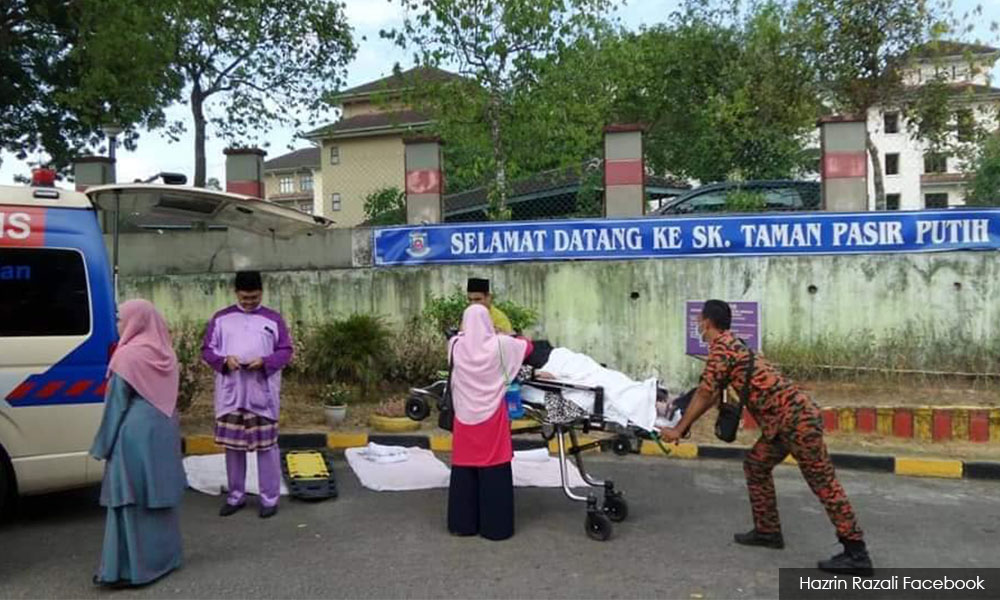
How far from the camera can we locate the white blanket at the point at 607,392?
17.4ft

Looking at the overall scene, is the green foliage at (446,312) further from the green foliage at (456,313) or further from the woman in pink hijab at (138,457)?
the woman in pink hijab at (138,457)

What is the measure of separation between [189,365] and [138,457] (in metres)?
4.59

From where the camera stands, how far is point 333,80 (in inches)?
803

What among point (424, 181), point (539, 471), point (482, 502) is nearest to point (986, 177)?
point (424, 181)

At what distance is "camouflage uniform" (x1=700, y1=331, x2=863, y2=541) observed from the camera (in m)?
4.71

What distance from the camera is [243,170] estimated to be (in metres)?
11.7

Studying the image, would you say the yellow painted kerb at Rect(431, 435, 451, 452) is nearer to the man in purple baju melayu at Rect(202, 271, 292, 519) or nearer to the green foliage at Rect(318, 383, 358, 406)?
the green foliage at Rect(318, 383, 358, 406)

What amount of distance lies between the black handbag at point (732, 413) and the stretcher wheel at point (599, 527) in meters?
0.95

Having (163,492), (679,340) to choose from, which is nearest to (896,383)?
(679,340)

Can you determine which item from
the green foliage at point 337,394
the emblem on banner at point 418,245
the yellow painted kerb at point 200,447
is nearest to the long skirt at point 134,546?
the yellow painted kerb at point 200,447

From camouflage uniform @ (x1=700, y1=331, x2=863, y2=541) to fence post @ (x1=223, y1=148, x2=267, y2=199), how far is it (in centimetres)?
847

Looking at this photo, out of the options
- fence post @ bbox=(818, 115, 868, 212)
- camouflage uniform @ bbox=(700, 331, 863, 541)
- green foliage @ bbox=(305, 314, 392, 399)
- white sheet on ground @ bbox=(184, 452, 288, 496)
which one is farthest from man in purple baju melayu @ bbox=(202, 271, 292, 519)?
fence post @ bbox=(818, 115, 868, 212)

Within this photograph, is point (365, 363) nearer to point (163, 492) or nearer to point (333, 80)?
point (163, 492)

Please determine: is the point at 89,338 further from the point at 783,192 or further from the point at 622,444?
the point at 783,192
